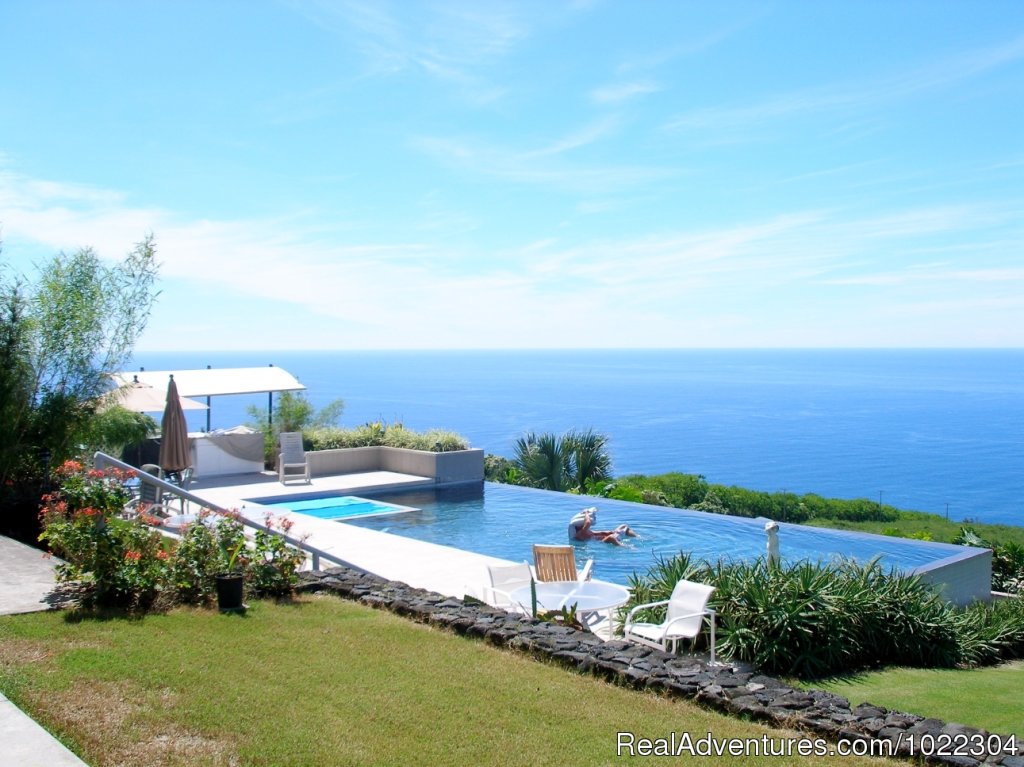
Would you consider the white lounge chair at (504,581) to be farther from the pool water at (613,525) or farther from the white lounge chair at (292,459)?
the white lounge chair at (292,459)

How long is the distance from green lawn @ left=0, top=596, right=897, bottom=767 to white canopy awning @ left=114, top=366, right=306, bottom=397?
1358 centimetres

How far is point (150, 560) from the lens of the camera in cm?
675

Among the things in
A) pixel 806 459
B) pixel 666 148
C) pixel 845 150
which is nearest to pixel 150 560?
pixel 666 148

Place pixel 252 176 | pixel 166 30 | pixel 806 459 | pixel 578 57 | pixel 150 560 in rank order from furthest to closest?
pixel 806 459 < pixel 252 176 < pixel 578 57 < pixel 166 30 < pixel 150 560

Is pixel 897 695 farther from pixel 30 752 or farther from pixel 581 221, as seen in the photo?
pixel 581 221

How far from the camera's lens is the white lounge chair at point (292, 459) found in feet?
56.8

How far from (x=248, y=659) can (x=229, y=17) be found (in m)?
10.7

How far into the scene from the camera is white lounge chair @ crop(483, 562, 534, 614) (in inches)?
318

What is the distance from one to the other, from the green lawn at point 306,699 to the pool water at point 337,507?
8937 millimetres

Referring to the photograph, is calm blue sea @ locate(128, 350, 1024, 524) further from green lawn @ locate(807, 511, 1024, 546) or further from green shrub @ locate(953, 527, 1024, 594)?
green shrub @ locate(953, 527, 1024, 594)

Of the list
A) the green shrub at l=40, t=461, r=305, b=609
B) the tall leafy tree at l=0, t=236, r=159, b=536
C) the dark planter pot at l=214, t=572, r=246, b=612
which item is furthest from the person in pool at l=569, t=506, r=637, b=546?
the dark planter pot at l=214, t=572, r=246, b=612

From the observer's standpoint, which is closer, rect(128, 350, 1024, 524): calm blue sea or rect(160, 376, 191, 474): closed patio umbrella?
rect(160, 376, 191, 474): closed patio umbrella

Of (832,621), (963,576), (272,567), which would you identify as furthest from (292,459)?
(832,621)

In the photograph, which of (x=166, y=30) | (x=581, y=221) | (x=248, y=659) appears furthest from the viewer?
(x=581, y=221)
